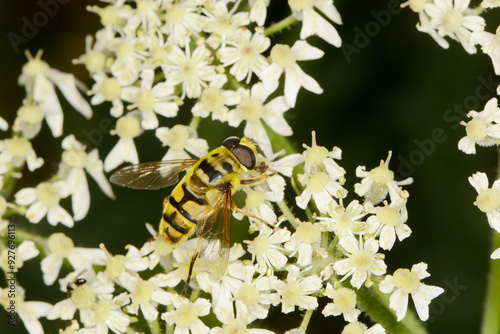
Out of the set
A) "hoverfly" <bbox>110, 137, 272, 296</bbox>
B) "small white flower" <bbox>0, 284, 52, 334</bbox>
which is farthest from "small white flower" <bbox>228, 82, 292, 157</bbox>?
"small white flower" <bbox>0, 284, 52, 334</bbox>

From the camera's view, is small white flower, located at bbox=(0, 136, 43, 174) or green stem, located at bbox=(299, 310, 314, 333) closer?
green stem, located at bbox=(299, 310, 314, 333)

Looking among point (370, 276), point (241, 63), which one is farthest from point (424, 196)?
point (241, 63)

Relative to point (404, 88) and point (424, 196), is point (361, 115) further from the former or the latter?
point (424, 196)

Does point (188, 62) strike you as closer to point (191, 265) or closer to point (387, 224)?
point (191, 265)

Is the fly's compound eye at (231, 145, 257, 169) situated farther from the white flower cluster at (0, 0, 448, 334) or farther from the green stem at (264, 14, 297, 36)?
the green stem at (264, 14, 297, 36)

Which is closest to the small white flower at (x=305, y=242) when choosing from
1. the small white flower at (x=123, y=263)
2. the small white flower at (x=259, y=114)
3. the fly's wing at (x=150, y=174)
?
the small white flower at (x=259, y=114)
